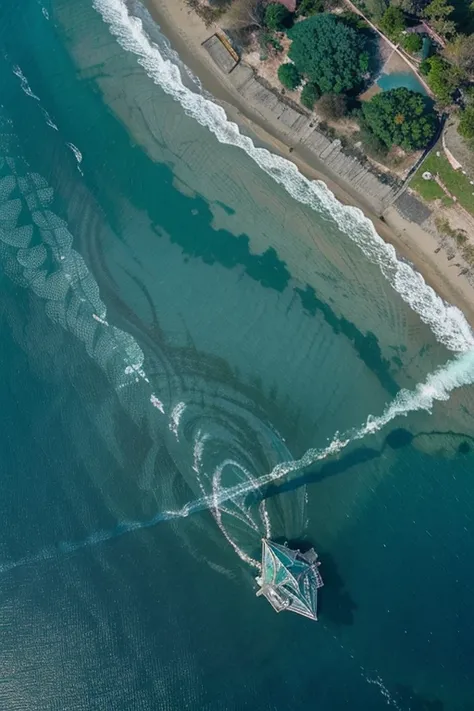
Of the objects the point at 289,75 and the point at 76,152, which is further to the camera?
the point at 76,152

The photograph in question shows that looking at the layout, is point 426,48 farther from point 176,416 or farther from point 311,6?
point 176,416

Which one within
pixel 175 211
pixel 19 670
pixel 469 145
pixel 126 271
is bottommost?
pixel 19 670

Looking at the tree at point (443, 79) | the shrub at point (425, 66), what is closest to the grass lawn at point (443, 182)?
the tree at point (443, 79)

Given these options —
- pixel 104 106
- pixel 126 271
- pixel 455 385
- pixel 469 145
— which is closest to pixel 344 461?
pixel 455 385

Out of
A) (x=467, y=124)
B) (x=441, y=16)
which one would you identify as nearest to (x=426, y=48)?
(x=441, y=16)

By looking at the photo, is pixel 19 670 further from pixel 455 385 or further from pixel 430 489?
pixel 455 385

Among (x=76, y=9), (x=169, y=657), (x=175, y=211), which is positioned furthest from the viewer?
(x=76, y=9)

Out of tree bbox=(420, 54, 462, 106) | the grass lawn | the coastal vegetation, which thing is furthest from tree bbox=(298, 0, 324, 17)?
the grass lawn
